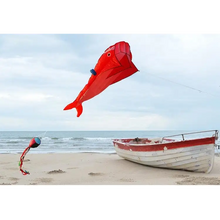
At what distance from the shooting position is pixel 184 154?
6.76 m

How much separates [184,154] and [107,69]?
11.3 feet

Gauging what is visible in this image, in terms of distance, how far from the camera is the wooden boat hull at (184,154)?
664 centimetres

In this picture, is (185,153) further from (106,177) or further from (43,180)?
(43,180)

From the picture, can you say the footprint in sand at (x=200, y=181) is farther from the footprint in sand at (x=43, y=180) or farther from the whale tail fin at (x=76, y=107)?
the footprint in sand at (x=43, y=180)

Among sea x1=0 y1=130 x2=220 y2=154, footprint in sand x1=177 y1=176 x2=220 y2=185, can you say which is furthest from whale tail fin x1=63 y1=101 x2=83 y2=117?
footprint in sand x1=177 y1=176 x2=220 y2=185

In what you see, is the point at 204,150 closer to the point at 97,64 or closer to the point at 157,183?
the point at 157,183

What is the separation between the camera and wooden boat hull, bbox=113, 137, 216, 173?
6645 mm

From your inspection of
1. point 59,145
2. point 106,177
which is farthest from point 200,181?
point 59,145

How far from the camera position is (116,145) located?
9.67 metres

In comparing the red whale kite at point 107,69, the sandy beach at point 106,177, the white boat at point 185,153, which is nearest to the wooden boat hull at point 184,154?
the white boat at point 185,153

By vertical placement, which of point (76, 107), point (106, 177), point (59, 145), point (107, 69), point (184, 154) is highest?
point (107, 69)

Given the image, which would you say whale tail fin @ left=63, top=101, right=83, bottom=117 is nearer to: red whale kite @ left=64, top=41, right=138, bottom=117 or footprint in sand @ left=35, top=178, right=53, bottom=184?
red whale kite @ left=64, top=41, right=138, bottom=117

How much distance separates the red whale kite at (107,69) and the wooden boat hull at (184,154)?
116 inches

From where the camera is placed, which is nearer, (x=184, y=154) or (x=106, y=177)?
(x=184, y=154)
